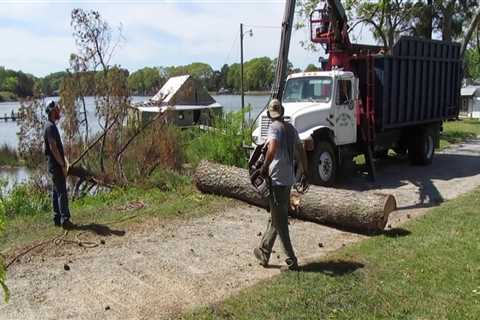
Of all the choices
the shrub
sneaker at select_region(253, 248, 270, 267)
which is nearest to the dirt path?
sneaker at select_region(253, 248, 270, 267)

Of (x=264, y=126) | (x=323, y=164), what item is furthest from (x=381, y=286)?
(x=264, y=126)

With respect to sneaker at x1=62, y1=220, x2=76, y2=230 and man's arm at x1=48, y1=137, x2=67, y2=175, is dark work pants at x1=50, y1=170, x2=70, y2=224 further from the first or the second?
man's arm at x1=48, y1=137, x2=67, y2=175

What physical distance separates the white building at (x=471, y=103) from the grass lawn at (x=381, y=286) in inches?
1678

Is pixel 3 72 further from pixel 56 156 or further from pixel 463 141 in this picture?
pixel 56 156

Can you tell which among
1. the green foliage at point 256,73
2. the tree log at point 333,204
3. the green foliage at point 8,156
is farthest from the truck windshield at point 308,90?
the green foliage at point 256,73

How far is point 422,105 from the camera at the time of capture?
1429cm

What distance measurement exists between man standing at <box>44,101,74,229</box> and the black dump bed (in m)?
7.64

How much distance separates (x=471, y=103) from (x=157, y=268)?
49889 mm

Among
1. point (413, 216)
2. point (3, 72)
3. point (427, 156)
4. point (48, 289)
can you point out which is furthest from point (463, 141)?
point (3, 72)

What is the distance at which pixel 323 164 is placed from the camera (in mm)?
11070

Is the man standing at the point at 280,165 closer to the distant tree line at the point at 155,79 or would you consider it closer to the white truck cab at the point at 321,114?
the white truck cab at the point at 321,114

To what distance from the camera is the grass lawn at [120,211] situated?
7.86 m

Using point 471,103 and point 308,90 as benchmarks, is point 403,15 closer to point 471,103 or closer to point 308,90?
point 308,90

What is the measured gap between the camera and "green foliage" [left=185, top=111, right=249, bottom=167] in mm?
13094
